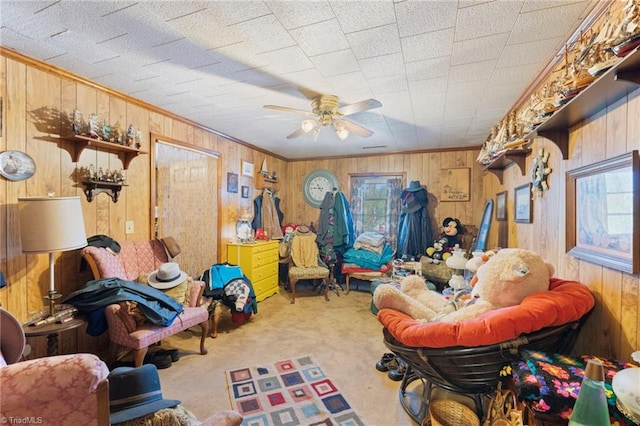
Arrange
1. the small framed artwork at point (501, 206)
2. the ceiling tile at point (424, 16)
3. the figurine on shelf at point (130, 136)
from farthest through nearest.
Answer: the small framed artwork at point (501, 206), the figurine on shelf at point (130, 136), the ceiling tile at point (424, 16)

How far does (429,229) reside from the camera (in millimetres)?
4320

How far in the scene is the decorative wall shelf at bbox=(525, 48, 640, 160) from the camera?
0.90m

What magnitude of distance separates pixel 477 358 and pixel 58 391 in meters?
1.61

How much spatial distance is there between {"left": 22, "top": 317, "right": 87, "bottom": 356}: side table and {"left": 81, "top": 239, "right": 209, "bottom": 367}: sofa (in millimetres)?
196

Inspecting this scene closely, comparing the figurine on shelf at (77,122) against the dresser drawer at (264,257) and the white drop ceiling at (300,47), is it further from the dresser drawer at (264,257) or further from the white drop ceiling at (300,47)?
the dresser drawer at (264,257)

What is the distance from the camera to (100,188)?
7.52ft

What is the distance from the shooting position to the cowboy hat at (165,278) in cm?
232

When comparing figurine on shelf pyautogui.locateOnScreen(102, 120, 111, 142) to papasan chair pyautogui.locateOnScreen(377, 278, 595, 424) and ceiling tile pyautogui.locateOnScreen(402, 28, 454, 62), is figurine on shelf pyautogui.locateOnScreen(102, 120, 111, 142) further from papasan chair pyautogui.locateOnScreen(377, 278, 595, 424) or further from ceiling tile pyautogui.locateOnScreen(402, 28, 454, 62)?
papasan chair pyautogui.locateOnScreen(377, 278, 595, 424)

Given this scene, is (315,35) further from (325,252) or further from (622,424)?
(325,252)

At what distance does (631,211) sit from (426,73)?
1.40 meters

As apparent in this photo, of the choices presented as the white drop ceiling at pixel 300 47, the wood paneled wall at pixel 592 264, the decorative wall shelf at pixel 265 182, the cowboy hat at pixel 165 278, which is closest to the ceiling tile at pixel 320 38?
the white drop ceiling at pixel 300 47

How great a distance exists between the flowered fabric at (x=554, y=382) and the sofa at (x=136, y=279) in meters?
2.15

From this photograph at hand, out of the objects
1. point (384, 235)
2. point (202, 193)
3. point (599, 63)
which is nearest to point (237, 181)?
point (202, 193)

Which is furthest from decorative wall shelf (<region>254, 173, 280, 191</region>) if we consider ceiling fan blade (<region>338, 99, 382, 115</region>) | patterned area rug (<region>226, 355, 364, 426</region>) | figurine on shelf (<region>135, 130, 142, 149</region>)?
patterned area rug (<region>226, 355, 364, 426</region>)
